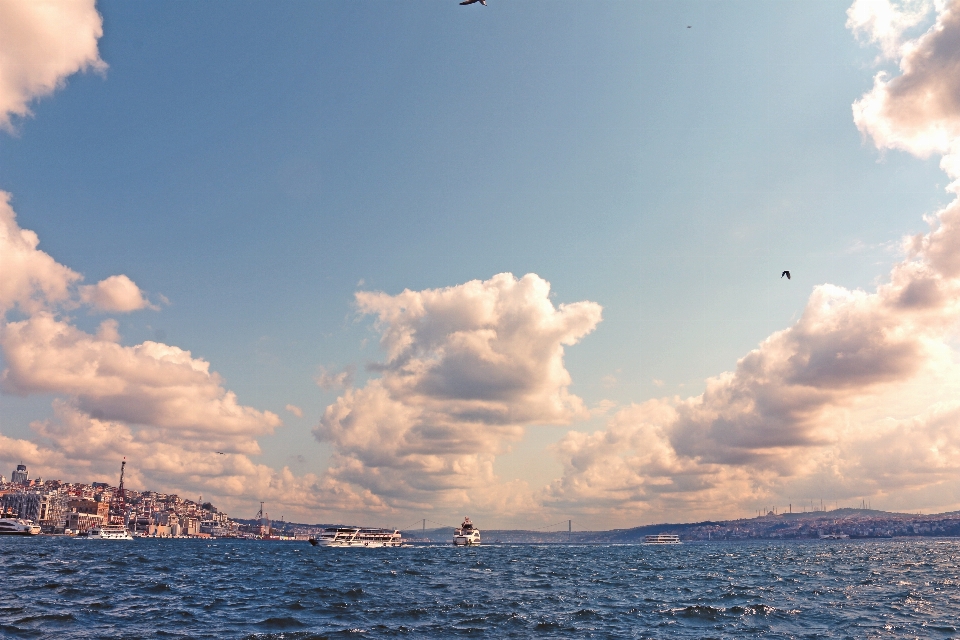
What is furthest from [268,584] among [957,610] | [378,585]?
[957,610]

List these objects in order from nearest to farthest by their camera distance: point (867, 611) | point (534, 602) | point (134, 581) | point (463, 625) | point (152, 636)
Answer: point (152, 636), point (463, 625), point (867, 611), point (534, 602), point (134, 581)

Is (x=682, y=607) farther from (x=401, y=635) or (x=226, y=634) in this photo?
(x=226, y=634)

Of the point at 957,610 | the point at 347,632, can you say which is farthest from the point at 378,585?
the point at 957,610

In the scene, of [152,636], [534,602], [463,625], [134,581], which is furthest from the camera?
[134,581]

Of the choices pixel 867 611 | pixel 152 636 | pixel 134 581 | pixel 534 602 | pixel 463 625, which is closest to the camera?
pixel 152 636

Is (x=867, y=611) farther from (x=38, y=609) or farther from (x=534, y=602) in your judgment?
(x=38, y=609)

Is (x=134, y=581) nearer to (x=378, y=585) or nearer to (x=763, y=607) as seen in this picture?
(x=378, y=585)

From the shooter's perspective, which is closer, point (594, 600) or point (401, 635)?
point (401, 635)

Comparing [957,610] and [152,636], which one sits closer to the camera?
[152,636]
